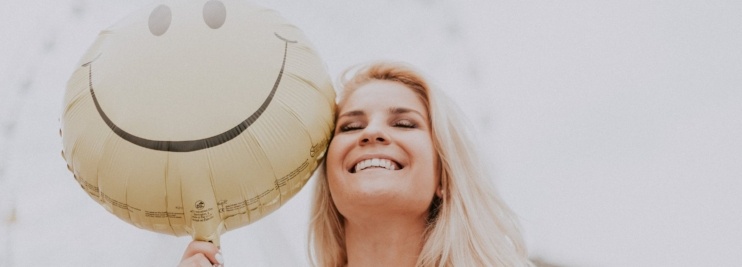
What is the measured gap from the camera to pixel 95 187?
2832mm

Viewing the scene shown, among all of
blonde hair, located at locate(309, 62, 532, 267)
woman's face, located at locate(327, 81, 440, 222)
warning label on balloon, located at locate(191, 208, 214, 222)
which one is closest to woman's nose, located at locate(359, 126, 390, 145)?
woman's face, located at locate(327, 81, 440, 222)

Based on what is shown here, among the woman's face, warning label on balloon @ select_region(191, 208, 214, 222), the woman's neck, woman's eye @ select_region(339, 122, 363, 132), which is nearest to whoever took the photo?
warning label on balloon @ select_region(191, 208, 214, 222)

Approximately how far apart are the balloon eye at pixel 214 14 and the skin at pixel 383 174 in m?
0.85

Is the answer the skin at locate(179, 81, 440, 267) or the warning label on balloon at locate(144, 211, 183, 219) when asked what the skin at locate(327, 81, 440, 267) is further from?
the warning label on balloon at locate(144, 211, 183, 219)

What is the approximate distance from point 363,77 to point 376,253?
103 cm

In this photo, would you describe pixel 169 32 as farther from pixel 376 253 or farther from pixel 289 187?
pixel 376 253

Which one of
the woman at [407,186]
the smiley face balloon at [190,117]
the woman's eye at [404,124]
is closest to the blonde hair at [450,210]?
the woman at [407,186]

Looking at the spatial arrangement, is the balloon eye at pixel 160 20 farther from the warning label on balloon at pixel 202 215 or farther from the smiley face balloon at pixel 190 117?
the warning label on balloon at pixel 202 215

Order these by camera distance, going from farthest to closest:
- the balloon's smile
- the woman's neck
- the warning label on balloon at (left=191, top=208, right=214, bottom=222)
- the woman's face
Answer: the woman's neck
the woman's face
the warning label on balloon at (left=191, top=208, right=214, bottom=222)
the balloon's smile

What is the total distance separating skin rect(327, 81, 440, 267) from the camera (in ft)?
10.8

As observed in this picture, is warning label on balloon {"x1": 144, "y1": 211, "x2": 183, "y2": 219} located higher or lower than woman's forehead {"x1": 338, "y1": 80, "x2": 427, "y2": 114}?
lower

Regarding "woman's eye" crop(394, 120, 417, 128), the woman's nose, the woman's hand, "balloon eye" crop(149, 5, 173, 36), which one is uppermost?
"balloon eye" crop(149, 5, 173, 36)

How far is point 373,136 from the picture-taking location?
3334mm

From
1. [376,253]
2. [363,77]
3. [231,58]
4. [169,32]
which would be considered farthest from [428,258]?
[169,32]
